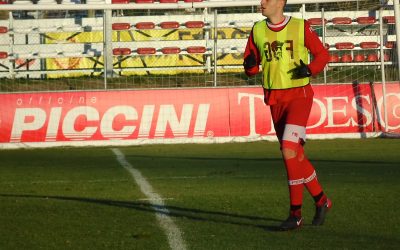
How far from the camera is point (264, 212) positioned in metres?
9.41

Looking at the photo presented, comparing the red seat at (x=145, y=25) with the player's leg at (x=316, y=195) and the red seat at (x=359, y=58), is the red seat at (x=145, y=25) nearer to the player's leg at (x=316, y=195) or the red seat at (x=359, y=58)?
the red seat at (x=359, y=58)

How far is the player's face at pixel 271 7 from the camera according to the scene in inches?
340

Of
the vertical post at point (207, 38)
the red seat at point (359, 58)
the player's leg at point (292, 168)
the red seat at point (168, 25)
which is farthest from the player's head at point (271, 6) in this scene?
the red seat at point (168, 25)

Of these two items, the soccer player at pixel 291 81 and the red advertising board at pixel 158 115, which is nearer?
the soccer player at pixel 291 81

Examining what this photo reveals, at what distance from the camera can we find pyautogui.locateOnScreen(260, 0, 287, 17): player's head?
8.64 meters

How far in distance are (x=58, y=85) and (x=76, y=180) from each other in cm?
835

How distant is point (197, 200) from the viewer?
34.6 ft

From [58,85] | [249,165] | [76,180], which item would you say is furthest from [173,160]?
[58,85]

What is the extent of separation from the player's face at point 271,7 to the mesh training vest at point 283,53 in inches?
7.5

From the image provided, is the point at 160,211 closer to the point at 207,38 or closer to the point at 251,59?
the point at 251,59

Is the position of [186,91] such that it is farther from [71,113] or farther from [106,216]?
[106,216]

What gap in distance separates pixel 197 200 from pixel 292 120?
7.57 ft

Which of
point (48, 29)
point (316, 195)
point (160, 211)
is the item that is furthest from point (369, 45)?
point (316, 195)

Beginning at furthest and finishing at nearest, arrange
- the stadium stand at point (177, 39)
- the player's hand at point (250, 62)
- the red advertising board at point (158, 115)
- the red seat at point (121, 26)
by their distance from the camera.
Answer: the red seat at point (121, 26) < the stadium stand at point (177, 39) < the red advertising board at point (158, 115) < the player's hand at point (250, 62)
